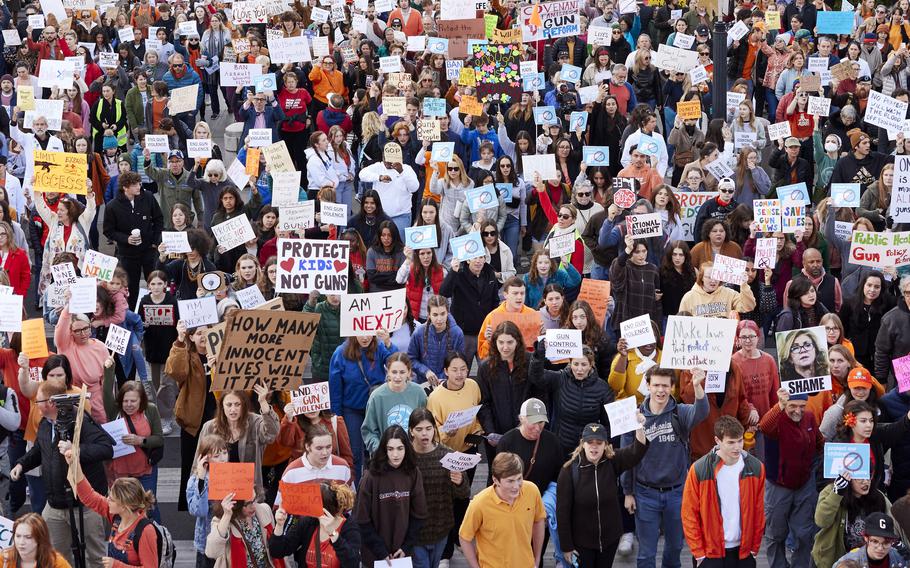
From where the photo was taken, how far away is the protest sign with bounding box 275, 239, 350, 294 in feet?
37.1

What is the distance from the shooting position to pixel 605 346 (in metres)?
10.6

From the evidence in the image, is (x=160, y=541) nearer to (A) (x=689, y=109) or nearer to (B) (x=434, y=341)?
(B) (x=434, y=341)

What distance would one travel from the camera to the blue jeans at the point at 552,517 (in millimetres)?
9188

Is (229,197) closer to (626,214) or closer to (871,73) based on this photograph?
(626,214)

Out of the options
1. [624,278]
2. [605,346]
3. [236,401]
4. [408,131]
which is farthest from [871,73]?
[236,401]

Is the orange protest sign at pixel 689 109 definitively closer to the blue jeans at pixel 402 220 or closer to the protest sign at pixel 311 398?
the blue jeans at pixel 402 220

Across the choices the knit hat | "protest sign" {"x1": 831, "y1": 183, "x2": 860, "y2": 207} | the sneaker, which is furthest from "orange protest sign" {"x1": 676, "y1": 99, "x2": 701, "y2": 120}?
the sneaker

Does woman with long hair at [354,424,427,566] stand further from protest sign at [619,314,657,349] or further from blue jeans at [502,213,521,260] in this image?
blue jeans at [502,213,521,260]

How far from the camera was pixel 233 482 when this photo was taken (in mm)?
8383

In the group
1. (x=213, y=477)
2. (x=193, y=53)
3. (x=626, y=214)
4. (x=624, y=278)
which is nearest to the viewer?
(x=213, y=477)

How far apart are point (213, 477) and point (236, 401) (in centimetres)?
111

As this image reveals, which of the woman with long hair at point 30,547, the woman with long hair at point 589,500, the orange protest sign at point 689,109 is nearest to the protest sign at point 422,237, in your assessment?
the woman with long hair at point 589,500

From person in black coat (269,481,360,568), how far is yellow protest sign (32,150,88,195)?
655 cm

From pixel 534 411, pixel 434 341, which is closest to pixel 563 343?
pixel 434 341
